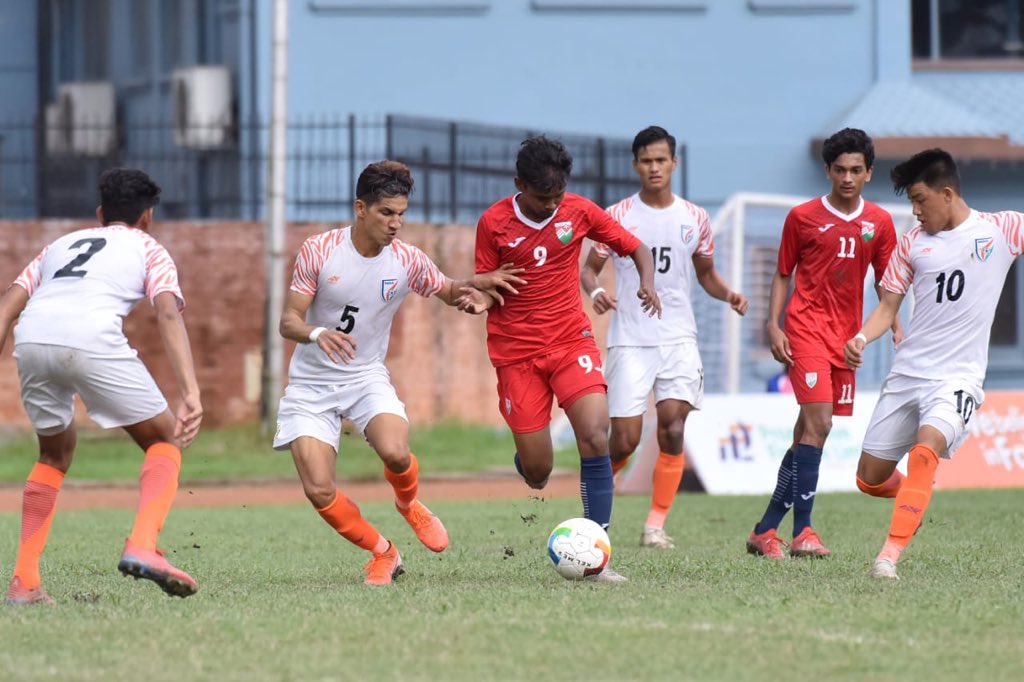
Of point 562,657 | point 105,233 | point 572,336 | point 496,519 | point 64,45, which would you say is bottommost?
point 496,519

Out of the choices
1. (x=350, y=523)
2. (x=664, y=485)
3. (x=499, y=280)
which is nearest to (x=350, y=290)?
(x=499, y=280)

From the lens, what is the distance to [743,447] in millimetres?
16344

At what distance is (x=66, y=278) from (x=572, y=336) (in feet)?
9.23

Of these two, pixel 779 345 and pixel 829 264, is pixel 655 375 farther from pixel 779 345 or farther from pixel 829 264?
pixel 829 264

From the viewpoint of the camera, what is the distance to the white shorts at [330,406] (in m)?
9.02

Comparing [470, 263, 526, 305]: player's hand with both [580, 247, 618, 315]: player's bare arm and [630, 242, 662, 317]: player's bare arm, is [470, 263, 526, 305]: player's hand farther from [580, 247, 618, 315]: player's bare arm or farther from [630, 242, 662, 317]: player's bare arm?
[580, 247, 618, 315]: player's bare arm

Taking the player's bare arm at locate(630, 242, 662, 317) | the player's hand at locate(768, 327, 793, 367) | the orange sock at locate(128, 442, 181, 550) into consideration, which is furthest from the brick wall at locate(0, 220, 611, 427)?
the orange sock at locate(128, 442, 181, 550)

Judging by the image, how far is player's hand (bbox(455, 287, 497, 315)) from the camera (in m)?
9.00

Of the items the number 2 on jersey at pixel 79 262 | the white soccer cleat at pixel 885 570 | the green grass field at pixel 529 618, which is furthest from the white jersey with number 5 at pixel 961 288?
the number 2 on jersey at pixel 79 262

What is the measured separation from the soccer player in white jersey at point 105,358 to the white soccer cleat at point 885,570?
334cm

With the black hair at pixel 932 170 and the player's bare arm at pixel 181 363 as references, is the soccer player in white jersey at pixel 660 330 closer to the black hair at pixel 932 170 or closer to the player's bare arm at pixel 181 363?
the black hair at pixel 932 170

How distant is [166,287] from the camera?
306 inches

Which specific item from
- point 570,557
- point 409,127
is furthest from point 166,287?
point 409,127

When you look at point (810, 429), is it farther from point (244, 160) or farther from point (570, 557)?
point (244, 160)
